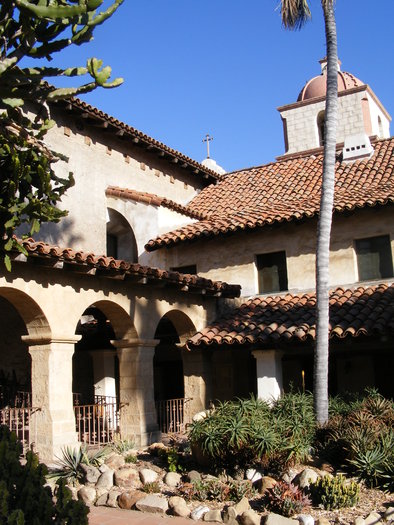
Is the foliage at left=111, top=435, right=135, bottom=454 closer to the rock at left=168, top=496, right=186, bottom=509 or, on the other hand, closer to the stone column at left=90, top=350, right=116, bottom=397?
the rock at left=168, top=496, right=186, bottom=509

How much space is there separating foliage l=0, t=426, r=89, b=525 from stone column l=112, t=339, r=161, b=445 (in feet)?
26.7

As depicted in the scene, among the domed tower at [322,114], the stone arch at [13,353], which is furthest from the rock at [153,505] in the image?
the domed tower at [322,114]

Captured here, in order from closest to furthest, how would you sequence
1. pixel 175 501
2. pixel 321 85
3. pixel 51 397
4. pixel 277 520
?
pixel 277 520
pixel 175 501
pixel 51 397
pixel 321 85

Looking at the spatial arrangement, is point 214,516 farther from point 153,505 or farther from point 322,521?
point 322,521

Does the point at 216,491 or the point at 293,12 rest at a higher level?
the point at 293,12

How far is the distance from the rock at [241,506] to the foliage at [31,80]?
485 centimetres

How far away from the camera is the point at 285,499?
850 centimetres

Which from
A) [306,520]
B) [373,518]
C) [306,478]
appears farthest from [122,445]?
[373,518]

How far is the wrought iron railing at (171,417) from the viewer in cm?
1550

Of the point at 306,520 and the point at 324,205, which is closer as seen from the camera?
the point at 306,520

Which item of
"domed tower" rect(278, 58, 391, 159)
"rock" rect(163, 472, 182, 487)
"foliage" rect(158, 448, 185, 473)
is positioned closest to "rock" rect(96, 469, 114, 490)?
"rock" rect(163, 472, 182, 487)

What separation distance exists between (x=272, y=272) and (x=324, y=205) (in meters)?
5.79

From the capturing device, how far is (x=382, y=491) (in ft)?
30.1

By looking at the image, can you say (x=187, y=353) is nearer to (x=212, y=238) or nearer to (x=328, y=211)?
(x=212, y=238)
